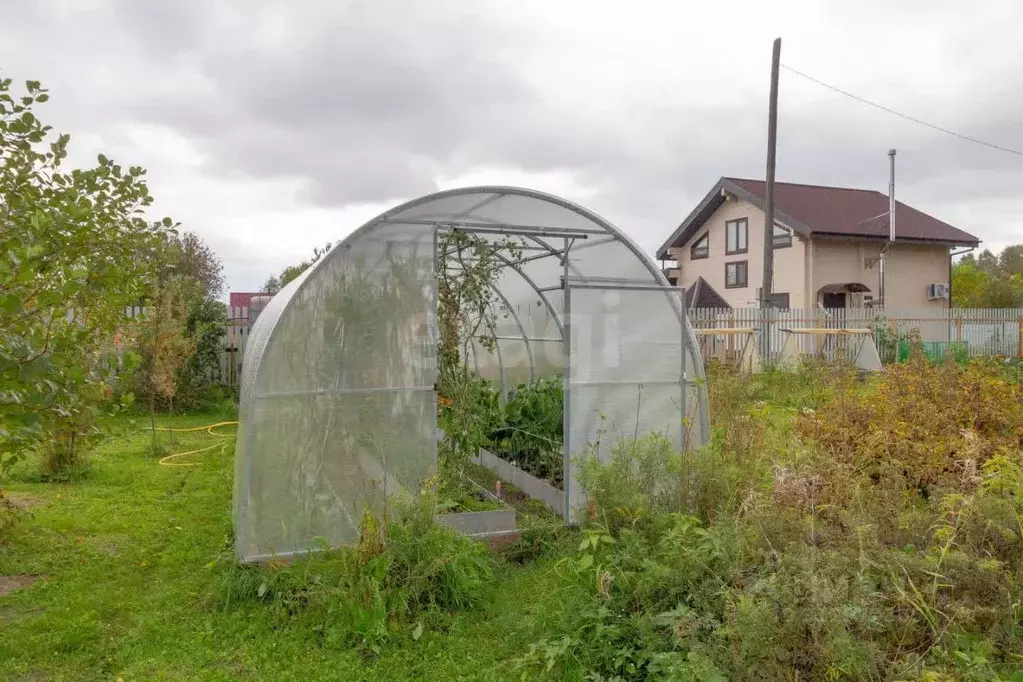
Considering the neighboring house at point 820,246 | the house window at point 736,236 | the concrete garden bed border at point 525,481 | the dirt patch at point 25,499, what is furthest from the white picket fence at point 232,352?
the house window at point 736,236

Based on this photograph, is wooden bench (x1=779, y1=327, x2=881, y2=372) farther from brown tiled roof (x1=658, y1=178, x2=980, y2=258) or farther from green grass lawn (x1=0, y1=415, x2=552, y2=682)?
green grass lawn (x1=0, y1=415, x2=552, y2=682)

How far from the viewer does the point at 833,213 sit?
2605cm

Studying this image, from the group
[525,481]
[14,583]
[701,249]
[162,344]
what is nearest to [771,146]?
[701,249]

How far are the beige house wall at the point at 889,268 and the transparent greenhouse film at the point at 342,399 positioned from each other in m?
20.9

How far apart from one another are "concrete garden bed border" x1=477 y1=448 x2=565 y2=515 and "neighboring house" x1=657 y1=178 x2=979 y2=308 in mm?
16367

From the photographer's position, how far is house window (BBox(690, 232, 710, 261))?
95.0 ft

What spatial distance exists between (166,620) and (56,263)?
2.28m

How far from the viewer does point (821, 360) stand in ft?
44.0

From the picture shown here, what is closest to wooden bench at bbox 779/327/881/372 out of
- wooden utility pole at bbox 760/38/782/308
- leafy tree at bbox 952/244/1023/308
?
wooden utility pole at bbox 760/38/782/308

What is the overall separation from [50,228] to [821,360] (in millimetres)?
12030

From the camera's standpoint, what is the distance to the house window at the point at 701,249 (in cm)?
2897

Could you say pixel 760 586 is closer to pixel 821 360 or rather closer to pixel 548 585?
pixel 548 585

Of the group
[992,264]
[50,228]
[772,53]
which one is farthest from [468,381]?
[992,264]

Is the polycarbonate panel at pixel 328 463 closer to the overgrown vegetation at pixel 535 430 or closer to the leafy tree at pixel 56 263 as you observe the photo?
the leafy tree at pixel 56 263
